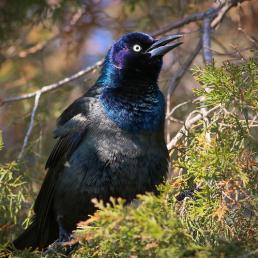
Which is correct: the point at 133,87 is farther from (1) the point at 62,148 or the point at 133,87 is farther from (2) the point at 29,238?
(2) the point at 29,238

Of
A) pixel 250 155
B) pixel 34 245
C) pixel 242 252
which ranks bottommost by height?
pixel 34 245

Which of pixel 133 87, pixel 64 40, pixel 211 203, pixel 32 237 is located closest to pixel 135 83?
pixel 133 87

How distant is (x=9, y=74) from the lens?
22.1ft

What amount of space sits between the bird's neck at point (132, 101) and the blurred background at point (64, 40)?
793 millimetres

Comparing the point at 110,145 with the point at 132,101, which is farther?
the point at 132,101

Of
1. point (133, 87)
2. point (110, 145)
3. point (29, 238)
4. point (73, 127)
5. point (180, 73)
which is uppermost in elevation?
point (180, 73)

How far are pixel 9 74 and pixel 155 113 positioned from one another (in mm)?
3093

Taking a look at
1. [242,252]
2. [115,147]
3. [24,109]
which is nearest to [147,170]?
[115,147]

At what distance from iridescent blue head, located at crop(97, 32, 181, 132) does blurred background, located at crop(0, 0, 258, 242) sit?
2.16 feet

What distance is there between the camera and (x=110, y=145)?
12.9 ft

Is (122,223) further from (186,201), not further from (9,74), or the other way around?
(9,74)

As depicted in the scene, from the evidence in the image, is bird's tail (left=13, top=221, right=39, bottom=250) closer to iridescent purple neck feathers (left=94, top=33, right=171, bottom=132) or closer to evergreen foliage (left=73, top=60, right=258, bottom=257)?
iridescent purple neck feathers (left=94, top=33, right=171, bottom=132)

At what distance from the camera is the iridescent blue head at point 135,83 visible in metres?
4.04

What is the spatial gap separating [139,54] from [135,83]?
0.93 feet
